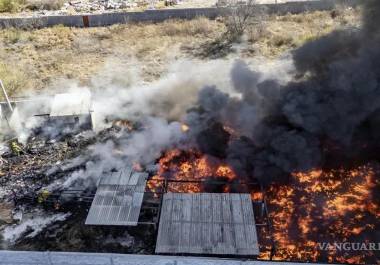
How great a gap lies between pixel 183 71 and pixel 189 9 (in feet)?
32.6

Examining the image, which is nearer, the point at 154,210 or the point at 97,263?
the point at 97,263

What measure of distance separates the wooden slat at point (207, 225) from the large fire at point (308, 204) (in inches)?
49.2

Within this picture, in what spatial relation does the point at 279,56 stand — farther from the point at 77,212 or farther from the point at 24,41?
the point at 24,41

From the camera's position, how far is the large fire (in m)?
16.0

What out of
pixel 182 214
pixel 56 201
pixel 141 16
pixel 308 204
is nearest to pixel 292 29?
pixel 141 16

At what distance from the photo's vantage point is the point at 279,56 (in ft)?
96.8

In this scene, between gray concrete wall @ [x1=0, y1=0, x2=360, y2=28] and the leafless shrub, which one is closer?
the leafless shrub

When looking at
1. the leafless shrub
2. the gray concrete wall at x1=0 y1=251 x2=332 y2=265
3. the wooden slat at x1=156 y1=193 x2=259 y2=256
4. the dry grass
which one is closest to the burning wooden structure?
the wooden slat at x1=156 y1=193 x2=259 y2=256

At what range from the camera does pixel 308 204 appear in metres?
17.9

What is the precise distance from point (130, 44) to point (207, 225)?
2096 cm

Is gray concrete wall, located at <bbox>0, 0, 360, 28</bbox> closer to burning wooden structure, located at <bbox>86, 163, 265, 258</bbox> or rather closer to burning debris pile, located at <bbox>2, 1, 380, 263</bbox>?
burning debris pile, located at <bbox>2, 1, 380, 263</bbox>

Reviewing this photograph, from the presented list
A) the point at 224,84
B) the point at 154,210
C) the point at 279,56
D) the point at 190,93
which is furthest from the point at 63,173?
the point at 279,56

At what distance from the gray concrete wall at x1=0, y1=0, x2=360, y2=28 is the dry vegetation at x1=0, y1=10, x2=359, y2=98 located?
3.04ft

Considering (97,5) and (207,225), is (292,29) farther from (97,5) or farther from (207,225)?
(207,225)
